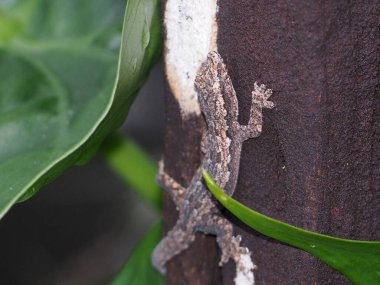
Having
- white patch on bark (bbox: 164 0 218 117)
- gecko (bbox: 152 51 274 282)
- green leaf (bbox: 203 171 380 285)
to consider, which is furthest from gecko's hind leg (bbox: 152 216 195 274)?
green leaf (bbox: 203 171 380 285)

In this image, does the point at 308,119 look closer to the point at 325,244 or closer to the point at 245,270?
the point at 325,244

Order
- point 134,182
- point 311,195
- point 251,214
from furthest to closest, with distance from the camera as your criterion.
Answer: point 134,182
point 311,195
point 251,214

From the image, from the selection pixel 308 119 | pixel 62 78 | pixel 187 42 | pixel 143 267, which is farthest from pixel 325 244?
pixel 62 78

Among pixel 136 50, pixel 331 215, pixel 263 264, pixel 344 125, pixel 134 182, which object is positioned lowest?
pixel 134 182

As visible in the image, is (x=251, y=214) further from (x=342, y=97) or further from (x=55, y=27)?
(x=55, y=27)

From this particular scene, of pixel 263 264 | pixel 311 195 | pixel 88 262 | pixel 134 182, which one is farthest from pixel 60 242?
pixel 311 195

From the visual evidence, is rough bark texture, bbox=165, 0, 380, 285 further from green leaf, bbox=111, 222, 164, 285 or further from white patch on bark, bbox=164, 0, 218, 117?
green leaf, bbox=111, 222, 164, 285

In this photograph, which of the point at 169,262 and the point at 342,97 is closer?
the point at 342,97
